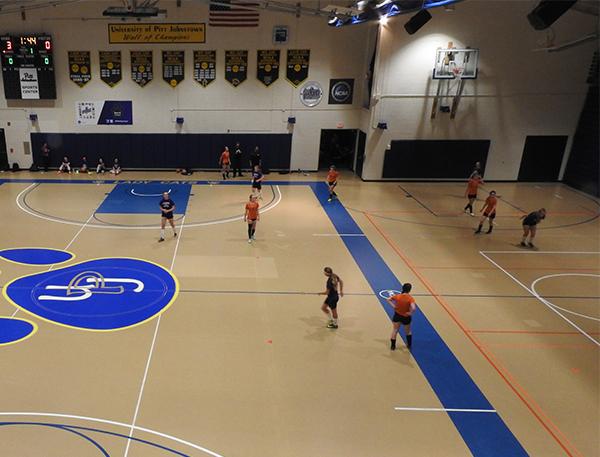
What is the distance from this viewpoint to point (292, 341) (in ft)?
29.7

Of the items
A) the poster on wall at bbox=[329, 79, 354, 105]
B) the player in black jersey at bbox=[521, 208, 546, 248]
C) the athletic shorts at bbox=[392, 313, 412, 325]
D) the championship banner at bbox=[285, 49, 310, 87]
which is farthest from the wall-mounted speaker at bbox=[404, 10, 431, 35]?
the athletic shorts at bbox=[392, 313, 412, 325]

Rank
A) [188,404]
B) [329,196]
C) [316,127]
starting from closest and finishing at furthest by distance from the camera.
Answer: [188,404], [329,196], [316,127]

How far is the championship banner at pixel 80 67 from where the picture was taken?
21156 millimetres

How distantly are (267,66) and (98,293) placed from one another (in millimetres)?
14884

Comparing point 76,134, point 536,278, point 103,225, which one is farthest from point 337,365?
point 76,134

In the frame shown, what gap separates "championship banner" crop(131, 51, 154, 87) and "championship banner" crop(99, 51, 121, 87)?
2.16ft

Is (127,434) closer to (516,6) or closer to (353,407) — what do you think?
(353,407)

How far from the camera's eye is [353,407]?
7336 mm

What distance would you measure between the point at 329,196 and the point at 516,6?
1188cm

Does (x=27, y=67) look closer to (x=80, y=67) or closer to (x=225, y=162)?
(x=80, y=67)

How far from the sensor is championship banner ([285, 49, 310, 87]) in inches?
859

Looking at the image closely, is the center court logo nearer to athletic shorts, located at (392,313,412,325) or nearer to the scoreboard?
athletic shorts, located at (392,313,412,325)

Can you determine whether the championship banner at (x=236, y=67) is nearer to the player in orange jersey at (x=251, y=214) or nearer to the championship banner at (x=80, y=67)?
the championship banner at (x=80, y=67)

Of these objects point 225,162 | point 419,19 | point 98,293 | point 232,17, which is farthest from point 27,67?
point 419,19
